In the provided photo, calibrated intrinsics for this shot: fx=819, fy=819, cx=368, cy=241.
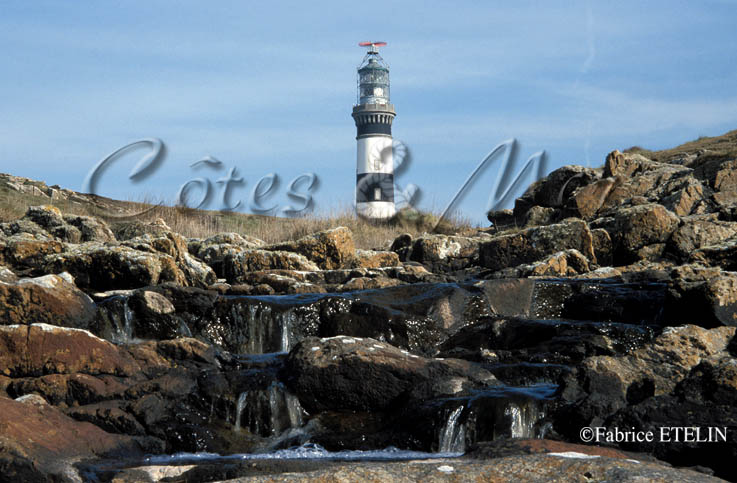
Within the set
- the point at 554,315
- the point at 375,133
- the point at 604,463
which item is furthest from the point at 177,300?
the point at 375,133

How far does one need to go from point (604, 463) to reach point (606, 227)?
507 inches

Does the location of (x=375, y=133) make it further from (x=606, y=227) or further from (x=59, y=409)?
(x=59, y=409)

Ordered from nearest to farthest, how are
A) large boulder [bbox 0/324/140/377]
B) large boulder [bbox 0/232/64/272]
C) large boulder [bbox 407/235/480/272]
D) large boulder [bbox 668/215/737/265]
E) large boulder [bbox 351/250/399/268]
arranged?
large boulder [bbox 0/324/140/377]
large boulder [bbox 0/232/64/272]
large boulder [bbox 668/215/737/265]
large boulder [bbox 351/250/399/268]
large boulder [bbox 407/235/480/272]

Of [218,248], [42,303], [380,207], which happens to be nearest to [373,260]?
[218,248]

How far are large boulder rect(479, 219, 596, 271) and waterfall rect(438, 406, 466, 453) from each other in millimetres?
8415

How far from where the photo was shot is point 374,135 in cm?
4272

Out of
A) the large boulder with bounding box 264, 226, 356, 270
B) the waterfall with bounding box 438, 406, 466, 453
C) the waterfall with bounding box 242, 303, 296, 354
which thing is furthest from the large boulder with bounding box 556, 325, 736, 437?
the large boulder with bounding box 264, 226, 356, 270

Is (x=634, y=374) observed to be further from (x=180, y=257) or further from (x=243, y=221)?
(x=243, y=221)

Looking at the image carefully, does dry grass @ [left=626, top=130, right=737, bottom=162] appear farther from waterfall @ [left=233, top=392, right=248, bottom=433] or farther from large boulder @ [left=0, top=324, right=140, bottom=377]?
large boulder @ [left=0, top=324, right=140, bottom=377]

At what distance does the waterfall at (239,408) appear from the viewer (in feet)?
23.1

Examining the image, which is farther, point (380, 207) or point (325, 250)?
point (380, 207)

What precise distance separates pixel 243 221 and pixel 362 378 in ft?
61.0

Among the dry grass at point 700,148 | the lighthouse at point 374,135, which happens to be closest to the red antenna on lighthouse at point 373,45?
the lighthouse at point 374,135

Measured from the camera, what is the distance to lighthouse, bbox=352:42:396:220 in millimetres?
41094
